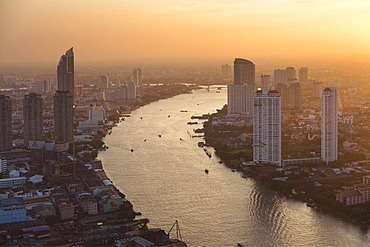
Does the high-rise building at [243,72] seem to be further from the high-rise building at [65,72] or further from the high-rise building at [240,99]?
the high-rise building at [65,72]

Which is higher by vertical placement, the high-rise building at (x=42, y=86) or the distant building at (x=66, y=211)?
the high-rise building at (x=42, y=86)

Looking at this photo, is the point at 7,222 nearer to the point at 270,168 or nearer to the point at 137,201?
the point at 137,201

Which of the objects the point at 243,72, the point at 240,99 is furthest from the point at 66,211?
the point at 243,72

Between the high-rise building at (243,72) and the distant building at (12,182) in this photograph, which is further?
the high-rise building at (243,72)

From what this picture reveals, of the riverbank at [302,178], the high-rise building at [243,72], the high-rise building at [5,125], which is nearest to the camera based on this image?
the riverbank at [302,178]

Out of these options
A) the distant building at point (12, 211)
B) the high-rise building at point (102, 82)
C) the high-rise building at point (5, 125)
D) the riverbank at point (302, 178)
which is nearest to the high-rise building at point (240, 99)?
the riverbank at point (302, 178)

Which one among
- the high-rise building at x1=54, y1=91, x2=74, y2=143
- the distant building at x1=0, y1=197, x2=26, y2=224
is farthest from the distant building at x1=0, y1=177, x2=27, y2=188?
the high-rise building at x1=54, y1=91, x2=74, y2=143

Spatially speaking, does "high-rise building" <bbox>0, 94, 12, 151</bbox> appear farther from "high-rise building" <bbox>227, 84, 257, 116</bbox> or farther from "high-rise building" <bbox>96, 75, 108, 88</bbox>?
"high-rise building" <bbox>96, 75, 108, 88</bbox>
